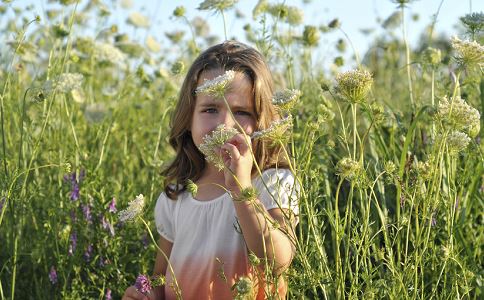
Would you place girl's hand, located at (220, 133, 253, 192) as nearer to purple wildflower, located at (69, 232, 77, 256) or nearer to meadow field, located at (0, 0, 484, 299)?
meadow field, located at (0, 0, 484, 299)

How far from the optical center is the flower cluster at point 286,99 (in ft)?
5.25

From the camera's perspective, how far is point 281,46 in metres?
3.14

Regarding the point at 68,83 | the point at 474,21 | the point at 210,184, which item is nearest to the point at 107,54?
the point at 68,83

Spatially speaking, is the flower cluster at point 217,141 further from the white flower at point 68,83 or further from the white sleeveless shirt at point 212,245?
the white flower at point 68,83

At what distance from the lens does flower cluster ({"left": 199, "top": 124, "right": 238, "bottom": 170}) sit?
1615mm

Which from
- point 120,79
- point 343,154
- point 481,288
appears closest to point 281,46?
point 343,154

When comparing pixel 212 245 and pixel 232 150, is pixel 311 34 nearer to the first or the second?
pixel 212 245

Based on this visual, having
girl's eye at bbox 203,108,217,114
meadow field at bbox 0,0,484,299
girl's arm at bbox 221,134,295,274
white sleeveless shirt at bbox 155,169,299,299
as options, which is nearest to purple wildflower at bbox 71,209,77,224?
meadow field at bbox 0,0,484,299

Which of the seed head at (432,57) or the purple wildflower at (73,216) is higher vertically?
the seed head at (432,57)

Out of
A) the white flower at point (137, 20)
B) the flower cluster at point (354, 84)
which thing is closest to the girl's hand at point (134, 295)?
the flower cluster at point (354, 84)

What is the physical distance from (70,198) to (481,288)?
1.34 metres

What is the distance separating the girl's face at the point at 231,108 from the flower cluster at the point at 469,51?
606 mm

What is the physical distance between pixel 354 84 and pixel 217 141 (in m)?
0.29

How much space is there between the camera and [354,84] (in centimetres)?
159
